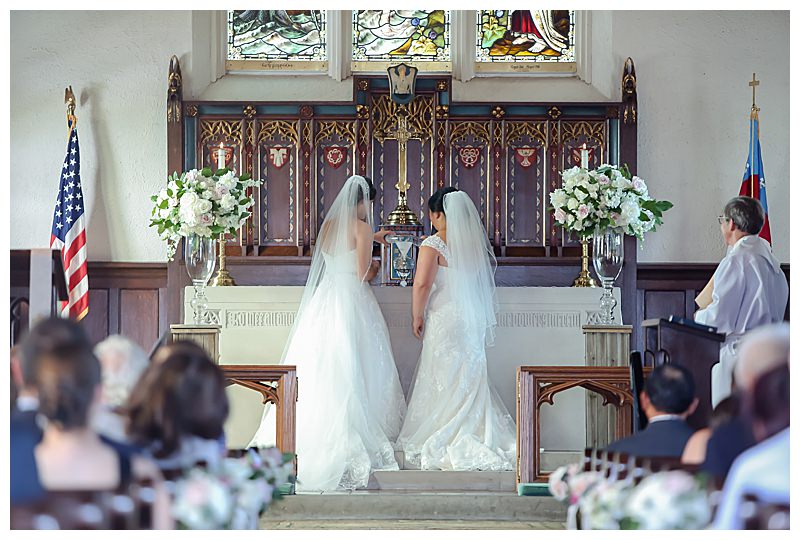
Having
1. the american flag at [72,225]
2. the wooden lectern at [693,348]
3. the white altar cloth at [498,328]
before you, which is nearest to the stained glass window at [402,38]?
the american flag at [72,225]

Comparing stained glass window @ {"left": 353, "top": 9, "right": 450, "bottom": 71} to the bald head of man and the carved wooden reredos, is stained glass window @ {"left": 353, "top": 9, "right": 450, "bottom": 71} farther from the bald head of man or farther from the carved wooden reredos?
the bald head of man

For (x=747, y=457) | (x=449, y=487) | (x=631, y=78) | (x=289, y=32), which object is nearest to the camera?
(x=747, y=457)

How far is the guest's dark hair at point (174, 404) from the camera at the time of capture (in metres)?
3.91

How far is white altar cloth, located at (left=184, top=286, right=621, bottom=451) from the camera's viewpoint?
8.66m

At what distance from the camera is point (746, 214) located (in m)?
6.39

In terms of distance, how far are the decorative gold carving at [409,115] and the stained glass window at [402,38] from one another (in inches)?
36.0

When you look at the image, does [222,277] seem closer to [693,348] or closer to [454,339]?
[454,339]

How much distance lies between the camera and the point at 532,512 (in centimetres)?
727

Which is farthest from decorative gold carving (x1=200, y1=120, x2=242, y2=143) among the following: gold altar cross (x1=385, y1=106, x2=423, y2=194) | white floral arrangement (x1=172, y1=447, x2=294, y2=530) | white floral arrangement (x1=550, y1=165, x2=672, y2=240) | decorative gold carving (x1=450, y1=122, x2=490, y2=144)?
white floral arrangement (x1=172, y1=447, x2=294, y2=530)

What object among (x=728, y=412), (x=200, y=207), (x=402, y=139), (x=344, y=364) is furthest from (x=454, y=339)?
(x=728, y=412)

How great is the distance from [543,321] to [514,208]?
2010 millimetres

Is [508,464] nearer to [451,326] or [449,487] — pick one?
[449,487]
